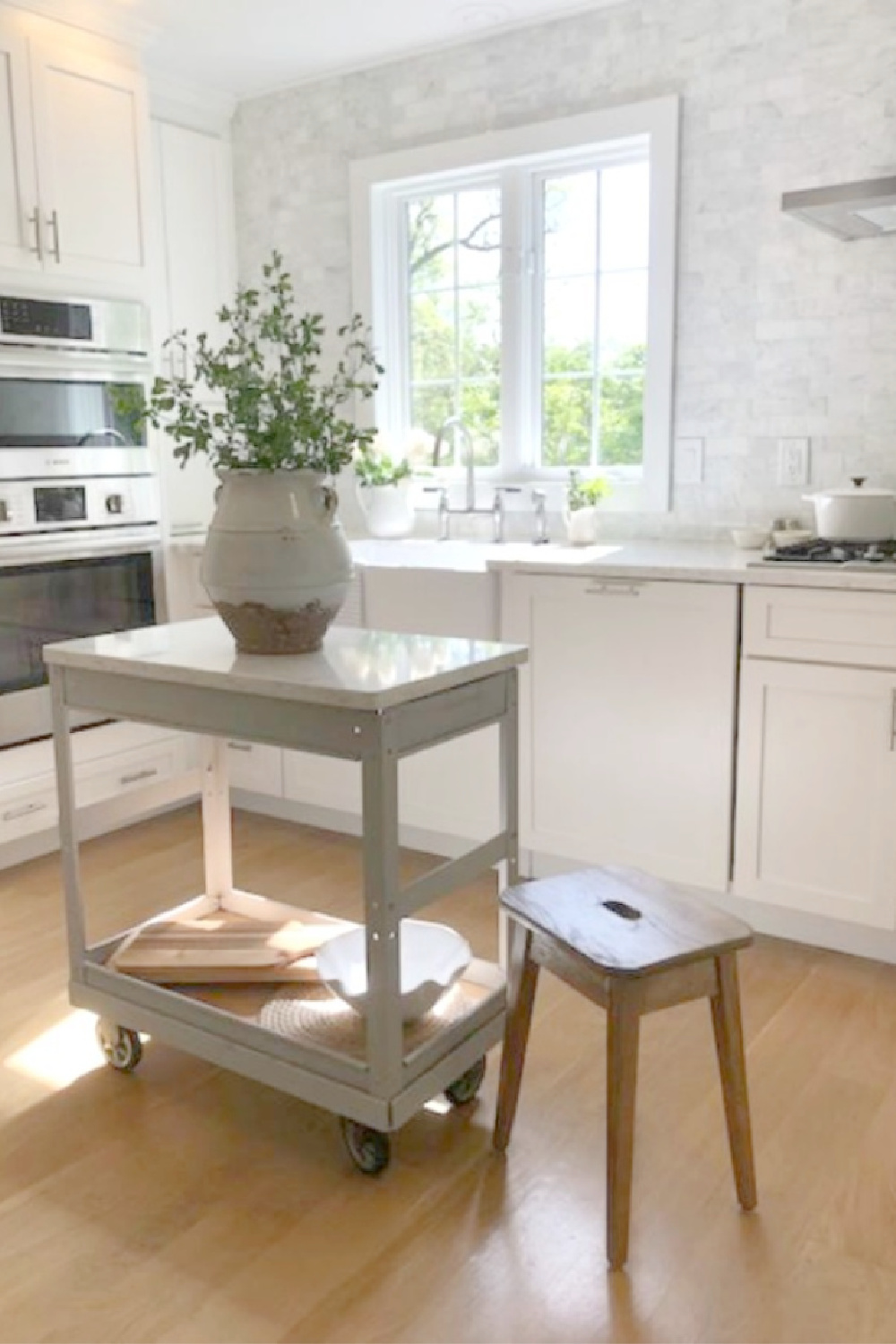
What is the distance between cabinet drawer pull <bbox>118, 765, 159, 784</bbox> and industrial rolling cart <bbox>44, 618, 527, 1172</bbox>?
1.32 metres

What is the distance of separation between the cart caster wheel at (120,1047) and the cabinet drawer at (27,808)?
105cm

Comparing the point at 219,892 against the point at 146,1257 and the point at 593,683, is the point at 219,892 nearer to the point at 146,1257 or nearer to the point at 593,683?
the point at 146,1257

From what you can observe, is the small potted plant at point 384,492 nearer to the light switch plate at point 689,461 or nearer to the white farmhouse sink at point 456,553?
the white farmhouse sink at point 456,553

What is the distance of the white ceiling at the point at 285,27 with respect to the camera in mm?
3178

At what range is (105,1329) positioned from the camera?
5.13 feet

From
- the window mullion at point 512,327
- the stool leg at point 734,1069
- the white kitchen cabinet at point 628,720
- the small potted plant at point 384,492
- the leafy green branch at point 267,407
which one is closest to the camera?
the stool leg at point 734,1069

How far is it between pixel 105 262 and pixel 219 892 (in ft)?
6.34

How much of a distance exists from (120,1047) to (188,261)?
9.06 ft

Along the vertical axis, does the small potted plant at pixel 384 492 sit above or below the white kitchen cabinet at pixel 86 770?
above

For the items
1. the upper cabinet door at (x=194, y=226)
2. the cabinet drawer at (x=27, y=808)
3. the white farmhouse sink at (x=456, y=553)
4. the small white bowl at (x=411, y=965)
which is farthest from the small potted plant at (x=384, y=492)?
the small white bowl at (x=411, y=965)

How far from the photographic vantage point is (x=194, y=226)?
3939mm

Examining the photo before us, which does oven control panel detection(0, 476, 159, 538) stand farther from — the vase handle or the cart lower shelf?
the vase handle

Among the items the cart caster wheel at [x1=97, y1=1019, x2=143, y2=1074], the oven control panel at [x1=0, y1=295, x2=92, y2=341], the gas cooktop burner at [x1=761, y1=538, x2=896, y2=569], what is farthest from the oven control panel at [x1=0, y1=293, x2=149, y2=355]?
the gas cooktop burner at [x1=761, y1=538, x2=896, y2=569]

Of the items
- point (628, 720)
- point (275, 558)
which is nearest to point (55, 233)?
point (275, 558)
